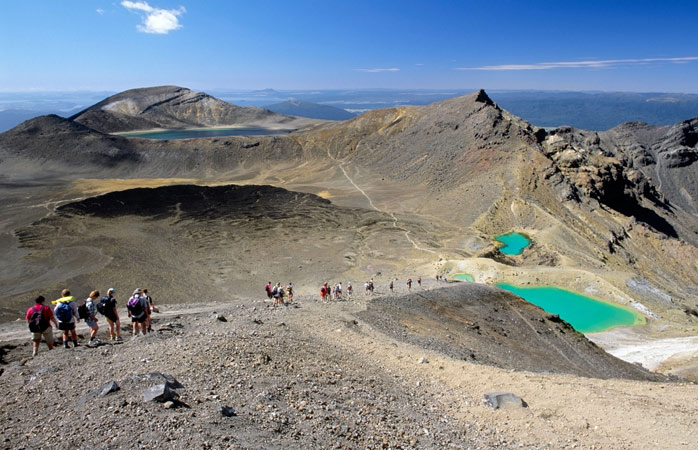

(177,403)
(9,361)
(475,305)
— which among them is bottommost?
(475,305)

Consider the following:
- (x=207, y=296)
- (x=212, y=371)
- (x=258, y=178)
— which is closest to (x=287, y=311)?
(x=212, y=371)

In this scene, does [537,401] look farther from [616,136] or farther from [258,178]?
[616,136]

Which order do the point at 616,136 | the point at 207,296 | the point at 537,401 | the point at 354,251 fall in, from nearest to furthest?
the point at 537,401 < the point at 207,296 < the point at 354,251 < the point at 616,136

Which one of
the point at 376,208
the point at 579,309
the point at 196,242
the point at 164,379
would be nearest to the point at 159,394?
the point at 164,379

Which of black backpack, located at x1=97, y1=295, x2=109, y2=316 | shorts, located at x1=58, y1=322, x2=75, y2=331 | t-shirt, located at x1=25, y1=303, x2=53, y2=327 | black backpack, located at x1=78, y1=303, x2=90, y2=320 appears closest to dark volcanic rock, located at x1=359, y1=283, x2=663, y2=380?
black backpack, located at x1=97, y1=295, x2=109, y2=316

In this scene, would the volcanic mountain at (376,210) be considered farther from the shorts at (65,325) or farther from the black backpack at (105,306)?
the shorts at (65,325)

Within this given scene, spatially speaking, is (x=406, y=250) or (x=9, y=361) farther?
(x=406, y=250)

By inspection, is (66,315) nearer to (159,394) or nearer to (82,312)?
(82,312)
